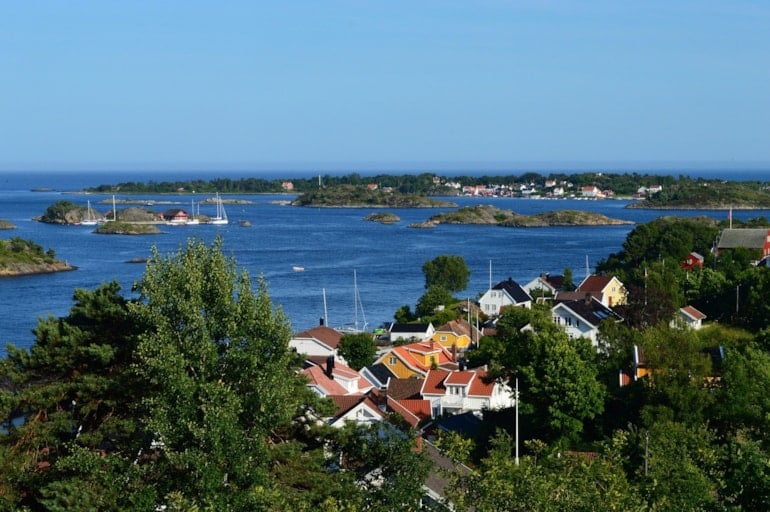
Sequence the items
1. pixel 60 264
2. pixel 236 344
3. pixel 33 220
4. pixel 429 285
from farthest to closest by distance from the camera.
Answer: pixel 33 220
pixel 60 264
pixel 429 285
pixel 236 344

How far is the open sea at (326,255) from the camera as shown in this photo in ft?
74.7

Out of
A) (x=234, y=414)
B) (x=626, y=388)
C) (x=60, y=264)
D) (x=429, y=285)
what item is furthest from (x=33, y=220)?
(x=234, y=414)

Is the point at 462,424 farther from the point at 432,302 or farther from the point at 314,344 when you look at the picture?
the point at 432,302

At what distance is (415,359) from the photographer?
13.8 m

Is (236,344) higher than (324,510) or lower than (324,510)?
higher

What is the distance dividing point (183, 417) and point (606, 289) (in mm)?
14844

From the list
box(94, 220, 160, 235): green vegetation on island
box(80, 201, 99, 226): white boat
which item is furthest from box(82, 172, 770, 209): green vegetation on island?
box(94, 220, 160, 235): green vegetation on island

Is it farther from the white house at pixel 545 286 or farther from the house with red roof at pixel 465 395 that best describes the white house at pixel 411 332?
the house with red roof at pixel 465 395

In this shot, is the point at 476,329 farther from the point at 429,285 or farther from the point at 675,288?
the point at 429,285

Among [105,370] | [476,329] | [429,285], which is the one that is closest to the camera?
[105,370]

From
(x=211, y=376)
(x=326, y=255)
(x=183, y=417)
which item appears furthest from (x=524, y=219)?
(x=183, y=417)

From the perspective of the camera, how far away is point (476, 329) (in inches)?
664

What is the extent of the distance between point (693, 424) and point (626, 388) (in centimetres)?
143

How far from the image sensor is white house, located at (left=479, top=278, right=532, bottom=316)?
63.3ft
